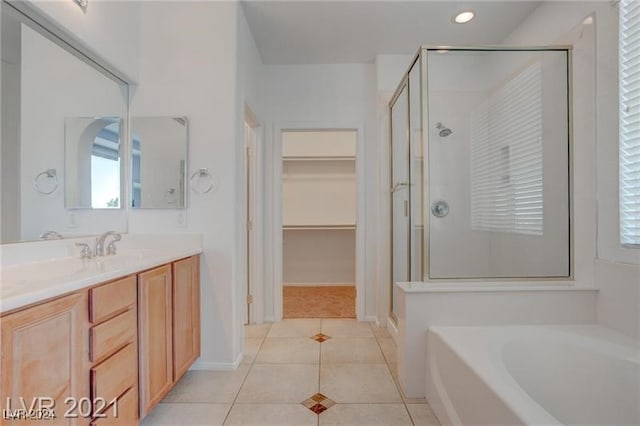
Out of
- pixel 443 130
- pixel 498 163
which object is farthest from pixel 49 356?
pixel 498 163

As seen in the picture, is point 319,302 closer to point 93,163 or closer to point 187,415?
point 187,415

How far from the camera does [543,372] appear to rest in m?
1.44

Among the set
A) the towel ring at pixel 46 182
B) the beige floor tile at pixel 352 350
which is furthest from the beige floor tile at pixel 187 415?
the towel ring at pixel 46 182

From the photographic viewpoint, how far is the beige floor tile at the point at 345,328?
2680 millimetres

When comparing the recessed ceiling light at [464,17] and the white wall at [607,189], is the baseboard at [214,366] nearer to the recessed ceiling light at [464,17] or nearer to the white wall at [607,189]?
the white wall at [607,189]

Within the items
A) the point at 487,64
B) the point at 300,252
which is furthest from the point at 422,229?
the point at 300,252

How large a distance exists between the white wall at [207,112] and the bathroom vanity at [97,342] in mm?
251

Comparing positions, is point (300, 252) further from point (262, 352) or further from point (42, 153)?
point (42, 153)

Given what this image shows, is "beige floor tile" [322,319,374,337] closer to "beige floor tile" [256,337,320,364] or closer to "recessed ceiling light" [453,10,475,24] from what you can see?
"beige floor tile" [256,337,320,364]

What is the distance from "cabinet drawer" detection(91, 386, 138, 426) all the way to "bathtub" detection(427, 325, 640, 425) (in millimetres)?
1411

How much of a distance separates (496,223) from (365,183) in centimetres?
119

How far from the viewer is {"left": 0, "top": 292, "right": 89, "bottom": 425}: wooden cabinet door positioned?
814 millimetres

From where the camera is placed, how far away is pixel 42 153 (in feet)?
4.83

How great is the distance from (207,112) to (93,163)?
75 cm
